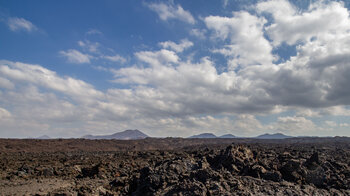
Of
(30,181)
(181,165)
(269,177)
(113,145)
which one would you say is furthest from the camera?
(113,145)

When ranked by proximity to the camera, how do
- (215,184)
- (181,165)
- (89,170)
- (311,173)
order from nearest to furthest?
(215,184), (311,173), (181,165), (89,170)

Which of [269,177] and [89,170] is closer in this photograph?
[269,177]

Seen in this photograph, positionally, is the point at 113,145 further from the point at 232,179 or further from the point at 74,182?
the point at 232,179

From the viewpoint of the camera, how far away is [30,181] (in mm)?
17750

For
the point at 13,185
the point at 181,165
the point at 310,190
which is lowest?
the point at 13,185

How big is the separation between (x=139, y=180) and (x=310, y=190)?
771 cm

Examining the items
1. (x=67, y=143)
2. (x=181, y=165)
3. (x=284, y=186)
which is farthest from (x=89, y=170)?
(x=67, y=143)

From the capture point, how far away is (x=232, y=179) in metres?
9.98

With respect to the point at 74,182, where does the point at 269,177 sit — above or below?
above

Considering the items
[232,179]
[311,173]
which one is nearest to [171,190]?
[232,179]

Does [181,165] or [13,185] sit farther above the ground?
[181,165]

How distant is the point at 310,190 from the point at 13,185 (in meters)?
18.1

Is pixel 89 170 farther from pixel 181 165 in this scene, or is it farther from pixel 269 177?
pixel 269 177

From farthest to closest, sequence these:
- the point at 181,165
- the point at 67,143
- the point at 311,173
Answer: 1. the point at 67,143
2. the point at 181,165
3. the point at 311,173
